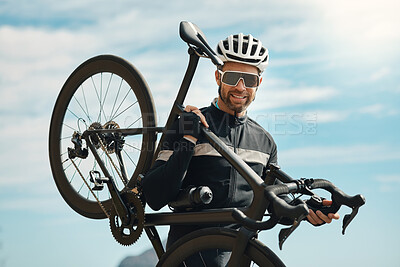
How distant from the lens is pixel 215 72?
5.03 metres

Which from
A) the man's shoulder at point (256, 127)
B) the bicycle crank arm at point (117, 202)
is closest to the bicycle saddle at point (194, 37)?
the man's shoulder at point (256, 127)

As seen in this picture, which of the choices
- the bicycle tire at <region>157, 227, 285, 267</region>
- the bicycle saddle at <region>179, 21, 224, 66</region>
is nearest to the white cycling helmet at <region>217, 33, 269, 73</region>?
the bicycle saddle at <region>179, 21, 224, 66</region>

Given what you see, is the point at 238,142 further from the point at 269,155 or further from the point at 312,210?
the point at 312,210

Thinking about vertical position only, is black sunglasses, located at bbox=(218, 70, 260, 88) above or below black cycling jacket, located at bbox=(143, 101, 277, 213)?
above

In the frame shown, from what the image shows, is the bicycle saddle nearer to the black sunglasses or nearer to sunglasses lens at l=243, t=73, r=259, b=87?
the black sunglasses

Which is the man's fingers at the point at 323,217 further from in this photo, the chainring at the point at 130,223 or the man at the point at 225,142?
the chainring at the point at 130,223

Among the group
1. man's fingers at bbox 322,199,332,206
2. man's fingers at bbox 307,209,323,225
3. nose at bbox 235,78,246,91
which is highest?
nose at bbox 235,78,246,91

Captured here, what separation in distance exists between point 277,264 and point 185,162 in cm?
98

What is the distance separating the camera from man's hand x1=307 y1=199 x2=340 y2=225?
4.57 m

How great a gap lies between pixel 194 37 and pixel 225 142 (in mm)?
863

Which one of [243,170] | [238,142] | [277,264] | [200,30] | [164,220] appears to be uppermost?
[200,30]

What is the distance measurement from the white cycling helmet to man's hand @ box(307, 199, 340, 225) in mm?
1162

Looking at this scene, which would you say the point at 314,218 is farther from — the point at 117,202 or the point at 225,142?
the point at 117,202

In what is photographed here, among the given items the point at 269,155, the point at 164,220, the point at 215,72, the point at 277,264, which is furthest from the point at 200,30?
the point at 277,264
